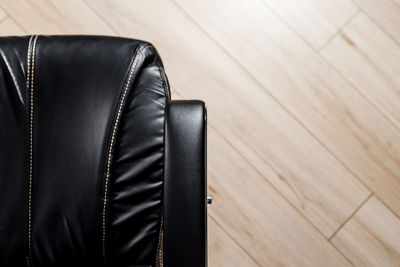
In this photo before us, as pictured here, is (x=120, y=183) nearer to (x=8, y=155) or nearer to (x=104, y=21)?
(x=8, y=155)

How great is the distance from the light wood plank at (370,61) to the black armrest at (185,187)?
849 mm

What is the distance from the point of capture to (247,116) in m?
1.43

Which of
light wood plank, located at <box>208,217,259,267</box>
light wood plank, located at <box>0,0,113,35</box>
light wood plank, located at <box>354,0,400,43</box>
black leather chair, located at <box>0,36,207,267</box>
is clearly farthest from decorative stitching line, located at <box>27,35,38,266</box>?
light wood plank, located at <box>354,0,400,43</box>

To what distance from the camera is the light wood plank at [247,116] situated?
1.42 m

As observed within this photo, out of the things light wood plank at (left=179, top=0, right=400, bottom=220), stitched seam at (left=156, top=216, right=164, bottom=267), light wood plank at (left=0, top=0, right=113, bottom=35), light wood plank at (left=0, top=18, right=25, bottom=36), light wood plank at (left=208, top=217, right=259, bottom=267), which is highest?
light wood plank at (left=179, top=0, right=400, bottom=220)

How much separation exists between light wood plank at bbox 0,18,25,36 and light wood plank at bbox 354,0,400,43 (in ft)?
3.92

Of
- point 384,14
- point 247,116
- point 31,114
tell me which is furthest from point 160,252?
point 384,14

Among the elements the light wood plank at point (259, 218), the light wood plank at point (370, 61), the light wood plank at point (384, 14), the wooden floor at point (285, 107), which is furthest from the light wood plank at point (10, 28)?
the light wood plank at point (384, 14)

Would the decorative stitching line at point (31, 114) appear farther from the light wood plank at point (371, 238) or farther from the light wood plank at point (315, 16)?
the light wood plank at point (371, 238)

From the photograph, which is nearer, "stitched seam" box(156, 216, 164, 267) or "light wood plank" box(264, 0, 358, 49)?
"stitched seam" box(156, 216, 164, 267)

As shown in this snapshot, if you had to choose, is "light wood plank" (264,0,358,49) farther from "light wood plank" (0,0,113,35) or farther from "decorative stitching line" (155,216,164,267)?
"decorative stitching line" (155,216,164,267)

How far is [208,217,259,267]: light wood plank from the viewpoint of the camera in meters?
1.39

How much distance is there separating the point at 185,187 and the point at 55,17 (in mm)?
958

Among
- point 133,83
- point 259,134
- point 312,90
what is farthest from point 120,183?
point 312,90
